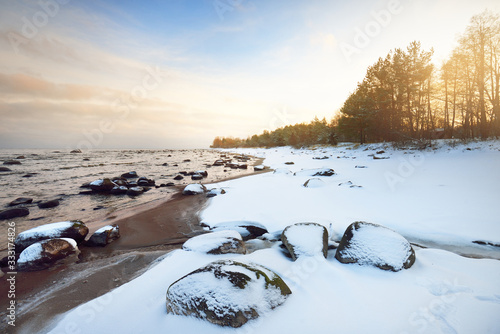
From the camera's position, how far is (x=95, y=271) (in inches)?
135

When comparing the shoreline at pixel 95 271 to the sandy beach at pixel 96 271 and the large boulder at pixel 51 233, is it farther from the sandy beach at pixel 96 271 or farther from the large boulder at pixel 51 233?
the large boulder at pixel 51 233

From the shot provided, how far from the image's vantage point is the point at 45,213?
6984 millimetres

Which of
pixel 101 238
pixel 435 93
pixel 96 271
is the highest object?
pixel 435 93

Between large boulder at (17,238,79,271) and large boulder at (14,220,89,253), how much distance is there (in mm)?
546

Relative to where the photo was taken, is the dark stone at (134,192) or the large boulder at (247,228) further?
the dark stone at (134,192)

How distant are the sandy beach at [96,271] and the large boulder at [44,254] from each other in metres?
0.15

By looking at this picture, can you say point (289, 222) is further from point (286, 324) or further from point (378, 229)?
point (286, 324)

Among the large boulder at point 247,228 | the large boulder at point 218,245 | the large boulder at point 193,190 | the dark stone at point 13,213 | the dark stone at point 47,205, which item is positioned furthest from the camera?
the large boulder at point 193,190

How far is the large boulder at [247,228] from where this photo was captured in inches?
188

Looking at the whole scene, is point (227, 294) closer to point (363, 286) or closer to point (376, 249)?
point (363, 286)

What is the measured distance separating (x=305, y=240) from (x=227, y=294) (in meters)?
1.91

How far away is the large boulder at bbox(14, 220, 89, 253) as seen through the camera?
415 centimetres

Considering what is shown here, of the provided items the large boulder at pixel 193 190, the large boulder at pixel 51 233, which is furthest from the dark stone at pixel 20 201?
the large boulder at pixel 193 190

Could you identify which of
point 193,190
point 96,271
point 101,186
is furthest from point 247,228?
point 101,186
